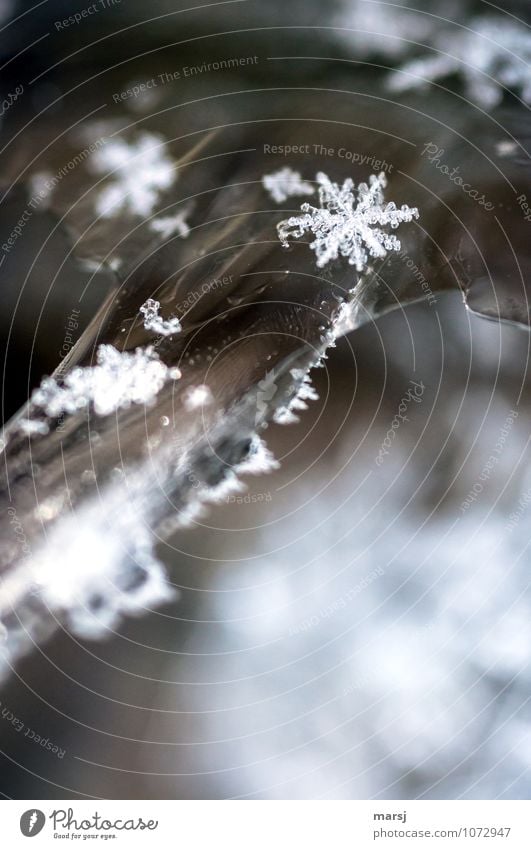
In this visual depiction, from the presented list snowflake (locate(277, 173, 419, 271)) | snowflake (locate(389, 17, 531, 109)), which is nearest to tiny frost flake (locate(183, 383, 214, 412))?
snowflake (locate(277, 173, 419, 271))

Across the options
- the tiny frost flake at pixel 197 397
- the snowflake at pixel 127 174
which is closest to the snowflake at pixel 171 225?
the snowflake at pixel 127 174

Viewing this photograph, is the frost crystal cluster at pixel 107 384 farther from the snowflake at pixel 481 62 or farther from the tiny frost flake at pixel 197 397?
the snowflake at pixel 481 62

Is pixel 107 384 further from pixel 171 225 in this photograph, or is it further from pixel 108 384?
pixel 171 225

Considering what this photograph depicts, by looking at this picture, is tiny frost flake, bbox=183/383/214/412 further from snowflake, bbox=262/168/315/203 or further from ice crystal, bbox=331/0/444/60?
ice crystal, bbox=331/0/444/60

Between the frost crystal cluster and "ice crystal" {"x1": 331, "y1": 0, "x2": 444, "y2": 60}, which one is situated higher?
"ice crystal" {"x1": 331, "y1": 0, "x2": 444, "y2": 60}

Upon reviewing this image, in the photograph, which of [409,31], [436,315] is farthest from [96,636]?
[409,31]
